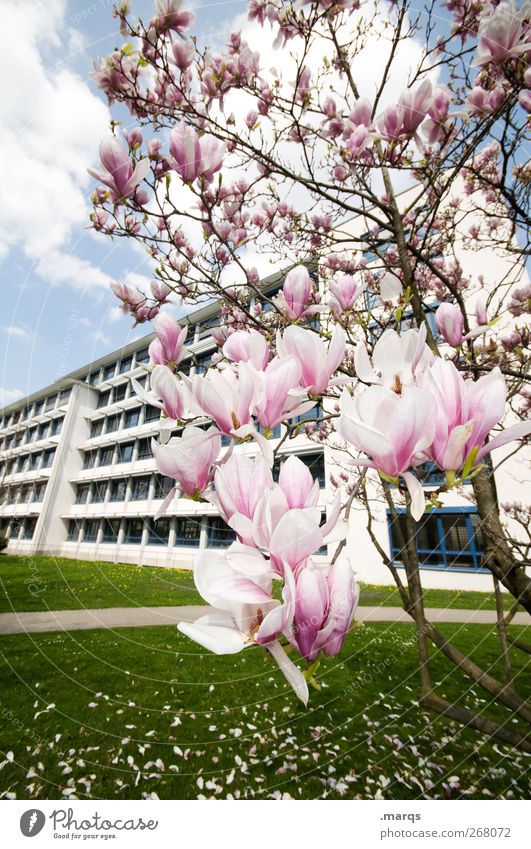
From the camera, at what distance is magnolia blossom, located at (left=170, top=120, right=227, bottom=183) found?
0.85 m

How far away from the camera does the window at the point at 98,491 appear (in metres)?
16.7

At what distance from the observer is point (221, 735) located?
8.30 ft

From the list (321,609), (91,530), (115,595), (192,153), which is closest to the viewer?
(321,609)

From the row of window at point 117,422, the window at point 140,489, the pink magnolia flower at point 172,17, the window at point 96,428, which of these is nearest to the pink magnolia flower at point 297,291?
the pink magnolia flower at point 172,17

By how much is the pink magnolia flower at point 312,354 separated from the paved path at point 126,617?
4.88 meters

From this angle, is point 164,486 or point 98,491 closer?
point 164,486

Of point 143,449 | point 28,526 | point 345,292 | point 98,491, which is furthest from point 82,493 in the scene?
point 345,292

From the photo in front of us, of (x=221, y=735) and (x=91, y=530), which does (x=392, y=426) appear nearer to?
(x=221, y=735)

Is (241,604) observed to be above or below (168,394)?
→ below

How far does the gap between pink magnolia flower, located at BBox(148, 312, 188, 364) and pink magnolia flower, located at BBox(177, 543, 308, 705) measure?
0.55 meters

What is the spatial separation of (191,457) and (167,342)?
1.35 ft

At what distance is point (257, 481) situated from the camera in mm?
415

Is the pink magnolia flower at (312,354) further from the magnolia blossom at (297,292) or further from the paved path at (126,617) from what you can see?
the paved path at (126,617)

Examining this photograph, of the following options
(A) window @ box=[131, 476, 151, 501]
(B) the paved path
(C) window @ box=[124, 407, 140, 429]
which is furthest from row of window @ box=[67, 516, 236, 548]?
(B) the paved path
